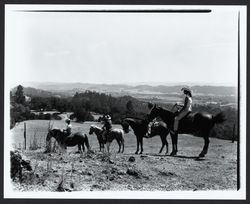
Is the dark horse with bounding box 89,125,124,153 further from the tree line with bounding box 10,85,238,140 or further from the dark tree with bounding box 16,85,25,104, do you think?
the dark tree with bounding box 16,85,25,104

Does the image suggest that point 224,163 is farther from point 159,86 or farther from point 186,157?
point 159,86

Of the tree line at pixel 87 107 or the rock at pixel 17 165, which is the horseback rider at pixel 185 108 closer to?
the tree line at pixel 87 107

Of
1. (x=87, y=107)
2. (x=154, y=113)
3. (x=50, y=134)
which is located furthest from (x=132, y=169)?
(x=50, y=134)

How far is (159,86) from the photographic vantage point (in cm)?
1673

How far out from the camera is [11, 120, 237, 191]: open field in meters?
16.2

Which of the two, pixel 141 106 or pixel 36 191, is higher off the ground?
pixel 141 106

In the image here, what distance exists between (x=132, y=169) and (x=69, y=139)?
1.66m

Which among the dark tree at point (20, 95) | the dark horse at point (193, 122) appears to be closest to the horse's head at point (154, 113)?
the dark horse at point (193, 122)

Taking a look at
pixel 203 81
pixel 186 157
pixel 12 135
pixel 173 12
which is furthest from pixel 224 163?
pixel 12 135

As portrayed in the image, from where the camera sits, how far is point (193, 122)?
54.5 ft

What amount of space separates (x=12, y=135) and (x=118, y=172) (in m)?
2.53

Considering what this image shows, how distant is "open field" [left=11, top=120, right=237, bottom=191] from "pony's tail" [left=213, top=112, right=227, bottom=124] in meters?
0.45

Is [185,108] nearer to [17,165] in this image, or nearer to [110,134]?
[110,134]

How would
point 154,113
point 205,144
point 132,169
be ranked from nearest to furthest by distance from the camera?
point 132,169
point 205,144
point 154,113
